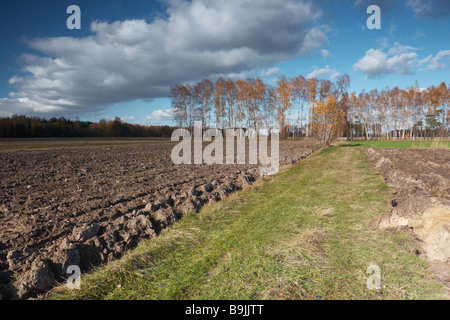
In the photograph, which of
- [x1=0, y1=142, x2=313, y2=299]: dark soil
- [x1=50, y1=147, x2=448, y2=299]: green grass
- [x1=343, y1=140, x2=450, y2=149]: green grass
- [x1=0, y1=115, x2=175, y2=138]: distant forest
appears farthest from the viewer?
[x1=0, y1=115, x2=175, y2=138]: distant forest

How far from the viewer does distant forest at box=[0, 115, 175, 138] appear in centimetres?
4922

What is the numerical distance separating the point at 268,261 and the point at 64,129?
66.8 metres

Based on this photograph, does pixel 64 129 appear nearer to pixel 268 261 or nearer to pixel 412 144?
pixel 268 261

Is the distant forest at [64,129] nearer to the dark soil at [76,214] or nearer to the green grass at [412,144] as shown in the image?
the dark soil at [76,214]

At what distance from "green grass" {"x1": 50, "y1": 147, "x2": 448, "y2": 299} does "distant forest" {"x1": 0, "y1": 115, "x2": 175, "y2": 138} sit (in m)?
61.0

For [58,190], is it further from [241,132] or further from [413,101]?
[413,101]

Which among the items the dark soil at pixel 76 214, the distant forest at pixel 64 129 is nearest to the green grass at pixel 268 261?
the dark soil at pixel 76 214

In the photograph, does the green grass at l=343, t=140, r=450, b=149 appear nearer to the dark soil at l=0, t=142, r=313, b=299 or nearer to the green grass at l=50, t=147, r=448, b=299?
the dark soil at l=0, t=142, r=313, b=299

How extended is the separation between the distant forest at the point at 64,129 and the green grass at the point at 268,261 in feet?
200

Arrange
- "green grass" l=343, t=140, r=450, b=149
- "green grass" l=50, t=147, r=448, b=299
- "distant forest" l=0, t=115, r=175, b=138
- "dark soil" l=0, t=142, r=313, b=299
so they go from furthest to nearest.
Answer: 1. "distant forest" l=0, t=115, r=175, b=138
2. "green grass" l=343, t=140, r=450, b=149
3. "dark soil" l=0, t=142, r=313, b=299
4. "green grass" l=50, t=147, r=448, b=299

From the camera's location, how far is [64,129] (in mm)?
56500

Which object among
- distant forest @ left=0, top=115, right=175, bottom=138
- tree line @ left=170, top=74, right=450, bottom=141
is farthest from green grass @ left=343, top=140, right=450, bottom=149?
distant forest @ left=0, top=115, right=175, bottom=138

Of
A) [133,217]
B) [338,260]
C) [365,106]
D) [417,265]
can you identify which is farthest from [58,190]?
[365,106]

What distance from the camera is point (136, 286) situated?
10.5 feet
